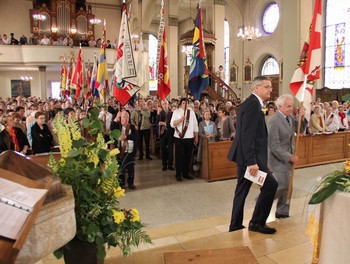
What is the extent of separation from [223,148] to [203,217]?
2.42 metres

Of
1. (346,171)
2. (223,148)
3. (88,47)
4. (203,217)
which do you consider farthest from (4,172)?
(88,47)

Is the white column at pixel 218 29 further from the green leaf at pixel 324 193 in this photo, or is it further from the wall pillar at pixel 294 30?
the green leaf at pixel 324 193

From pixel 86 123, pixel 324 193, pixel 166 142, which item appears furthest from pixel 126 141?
pixel 324 193

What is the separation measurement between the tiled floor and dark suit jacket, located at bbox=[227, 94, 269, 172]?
693 millimetres

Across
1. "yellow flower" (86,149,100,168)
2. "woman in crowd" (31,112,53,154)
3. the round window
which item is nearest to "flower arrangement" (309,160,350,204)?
"yellow flower" (86,149,100,168)

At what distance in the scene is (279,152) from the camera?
398cm

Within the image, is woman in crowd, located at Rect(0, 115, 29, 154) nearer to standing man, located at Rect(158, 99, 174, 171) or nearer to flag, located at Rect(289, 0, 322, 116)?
standing man, located at Rect(158, 99, 174, 171)

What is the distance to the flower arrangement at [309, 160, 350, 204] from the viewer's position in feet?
5.89

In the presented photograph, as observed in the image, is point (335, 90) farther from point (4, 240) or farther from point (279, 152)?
point (4, 240)

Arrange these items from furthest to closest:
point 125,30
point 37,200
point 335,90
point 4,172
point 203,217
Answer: point 335,90
point 125,30
point 203,217
point 4,172
point 37,200

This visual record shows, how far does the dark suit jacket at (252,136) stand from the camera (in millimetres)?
3318

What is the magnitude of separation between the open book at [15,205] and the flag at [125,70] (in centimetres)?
474

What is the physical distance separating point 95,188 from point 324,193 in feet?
4.18

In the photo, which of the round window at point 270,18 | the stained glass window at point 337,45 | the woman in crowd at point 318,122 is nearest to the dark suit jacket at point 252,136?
the woman in crowd at point 318,122
